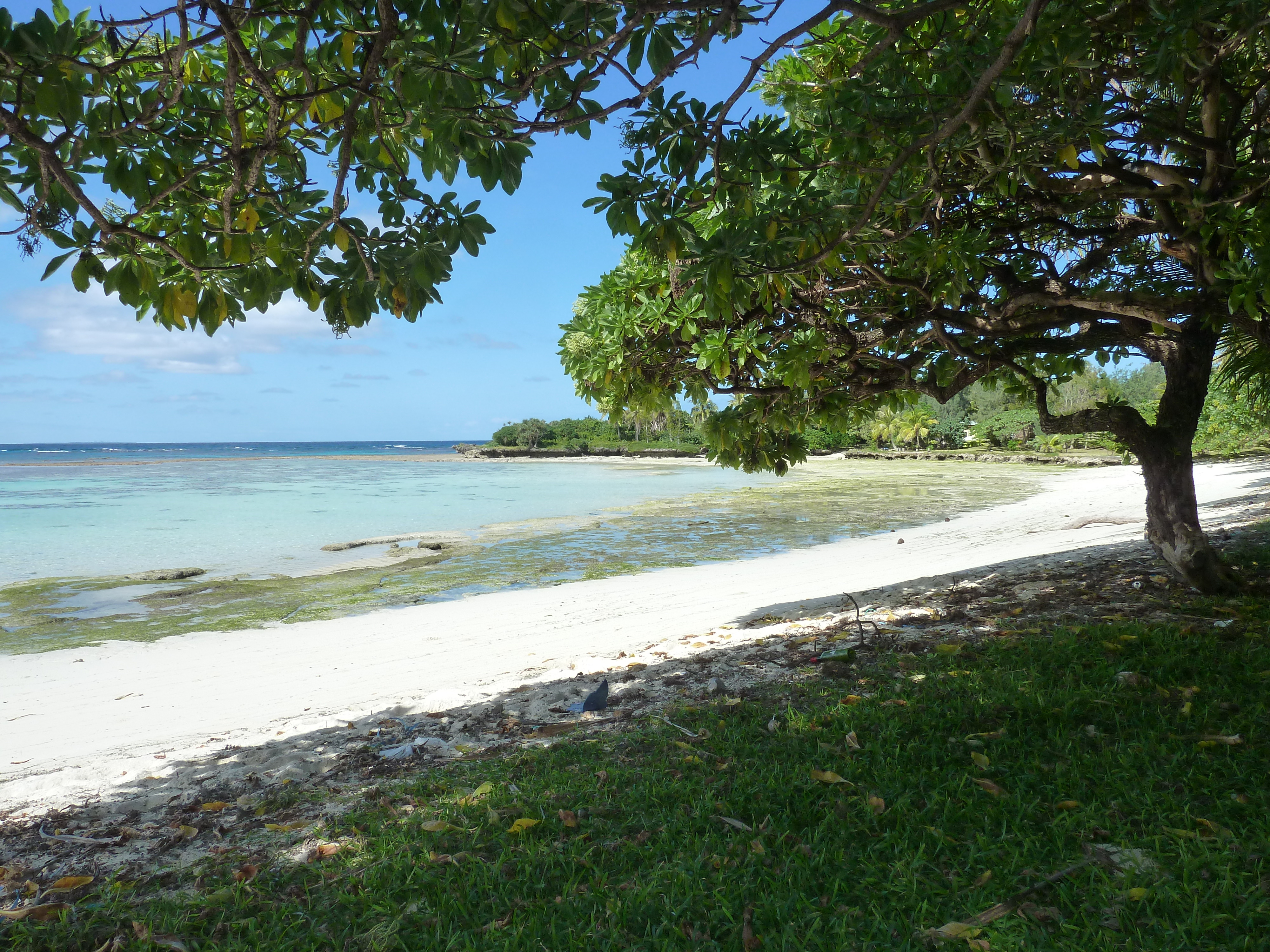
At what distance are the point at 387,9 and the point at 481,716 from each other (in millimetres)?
3981

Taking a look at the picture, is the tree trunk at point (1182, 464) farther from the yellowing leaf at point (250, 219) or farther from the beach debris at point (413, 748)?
the yellowing leaf at point (250, 219)

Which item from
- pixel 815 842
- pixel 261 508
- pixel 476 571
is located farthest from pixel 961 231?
pixel 261 508

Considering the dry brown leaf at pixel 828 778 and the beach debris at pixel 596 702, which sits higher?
the dry brown leaf at pixel 828 778

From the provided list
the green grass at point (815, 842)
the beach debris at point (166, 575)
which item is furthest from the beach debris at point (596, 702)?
the beach debris at point (166, 575)

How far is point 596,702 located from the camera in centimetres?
472

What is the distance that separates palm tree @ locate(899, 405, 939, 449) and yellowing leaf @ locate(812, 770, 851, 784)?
5335 cm

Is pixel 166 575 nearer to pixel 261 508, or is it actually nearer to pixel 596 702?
pixel 596 702

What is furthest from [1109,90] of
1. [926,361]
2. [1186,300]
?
[926,361]

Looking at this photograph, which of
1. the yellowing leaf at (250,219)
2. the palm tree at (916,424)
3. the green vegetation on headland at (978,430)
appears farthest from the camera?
the palm tree at (916,424)

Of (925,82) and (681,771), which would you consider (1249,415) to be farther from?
(681,771)

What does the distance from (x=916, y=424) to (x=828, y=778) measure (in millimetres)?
55524

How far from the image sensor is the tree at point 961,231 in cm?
349

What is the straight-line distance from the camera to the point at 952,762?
3.29 m

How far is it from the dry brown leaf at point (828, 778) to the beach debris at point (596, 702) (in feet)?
5.79
